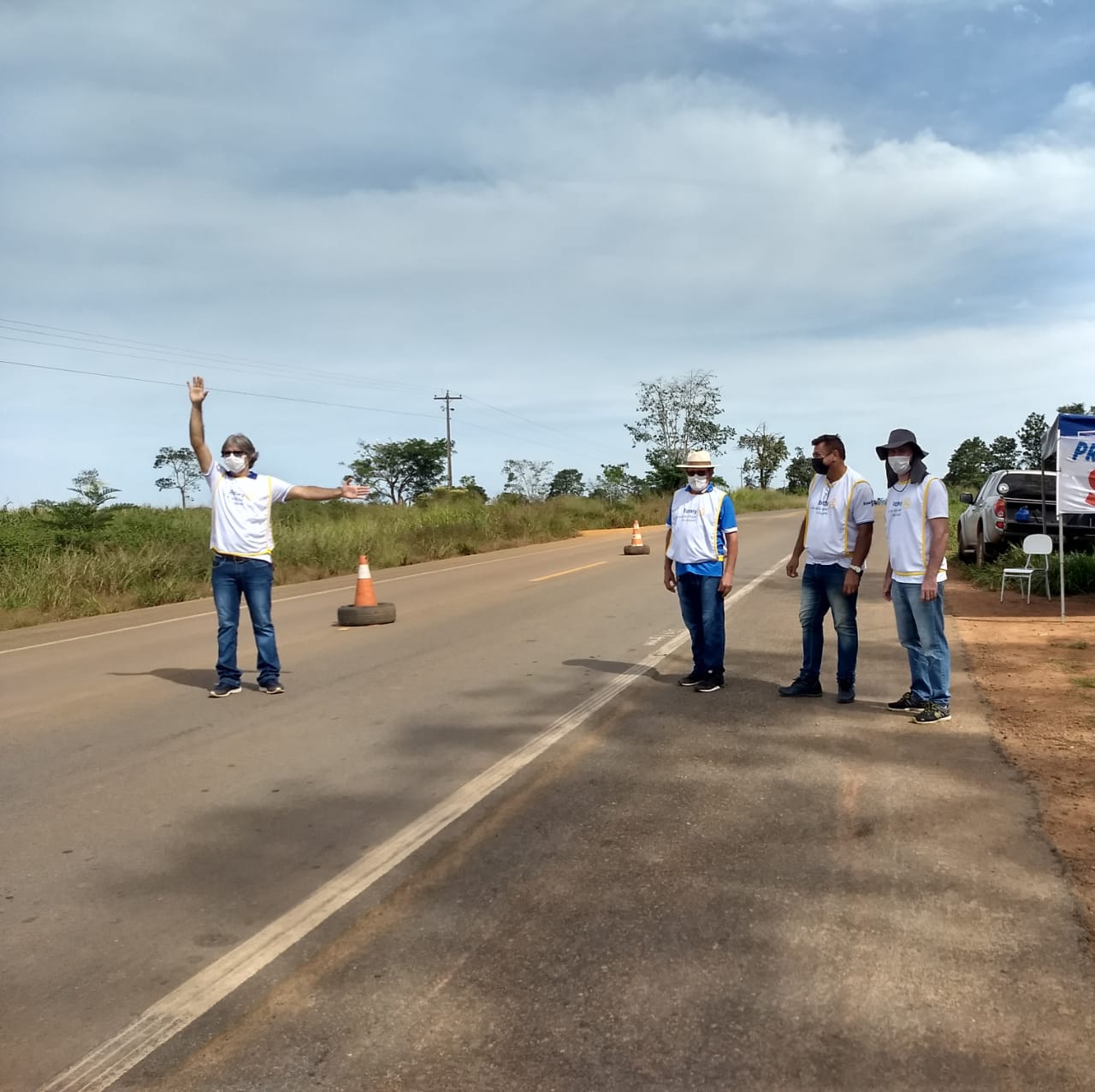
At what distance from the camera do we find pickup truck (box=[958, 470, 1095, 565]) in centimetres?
1591

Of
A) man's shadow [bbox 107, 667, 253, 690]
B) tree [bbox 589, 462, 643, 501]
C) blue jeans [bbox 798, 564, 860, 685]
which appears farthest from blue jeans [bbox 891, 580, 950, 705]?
tree [bbox 589, 462, 643, 501]

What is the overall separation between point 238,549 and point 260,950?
15.5 ft

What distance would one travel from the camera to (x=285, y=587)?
17812 mm

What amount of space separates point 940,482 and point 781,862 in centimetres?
332

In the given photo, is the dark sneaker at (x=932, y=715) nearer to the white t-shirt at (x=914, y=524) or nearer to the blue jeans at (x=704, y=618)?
the white t-shirt at (x=914, y=524)

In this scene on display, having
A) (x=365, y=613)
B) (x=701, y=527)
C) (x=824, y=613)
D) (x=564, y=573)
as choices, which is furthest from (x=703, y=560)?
(x=564, y=573)

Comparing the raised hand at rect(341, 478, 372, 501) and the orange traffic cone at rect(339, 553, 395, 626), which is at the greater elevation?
the raised hand at rect(341, 478, 372, 501)

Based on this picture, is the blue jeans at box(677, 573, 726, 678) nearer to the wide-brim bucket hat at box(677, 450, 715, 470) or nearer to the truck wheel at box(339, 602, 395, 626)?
the wide-brim bucket hat at box(677, 450, 715, 470)

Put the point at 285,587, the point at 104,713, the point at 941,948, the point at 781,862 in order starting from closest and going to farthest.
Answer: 1. the point at 941,948
2. the point at 781,862
3. the point at 104,713
4. the point at 285,587

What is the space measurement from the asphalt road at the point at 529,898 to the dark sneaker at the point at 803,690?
18 cm

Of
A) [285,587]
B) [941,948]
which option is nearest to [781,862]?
[941,948]

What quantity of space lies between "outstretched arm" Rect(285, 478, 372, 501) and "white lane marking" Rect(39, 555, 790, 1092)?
279 cm

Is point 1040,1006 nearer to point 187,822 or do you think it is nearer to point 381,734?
point 187,822

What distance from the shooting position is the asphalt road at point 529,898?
9.12 ft
